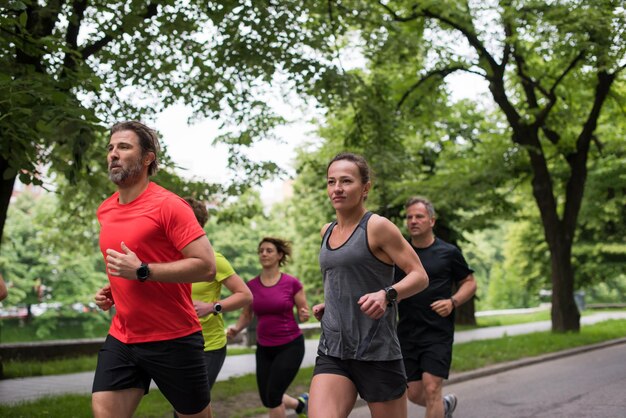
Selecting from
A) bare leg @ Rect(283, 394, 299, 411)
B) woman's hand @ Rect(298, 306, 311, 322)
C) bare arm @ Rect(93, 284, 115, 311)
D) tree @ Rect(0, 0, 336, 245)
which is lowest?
bare leg @ Rect(283, 394, 299, 411)

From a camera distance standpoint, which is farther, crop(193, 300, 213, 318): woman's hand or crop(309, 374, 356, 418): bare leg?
crop(193, 300, 213, 318): woman's hand

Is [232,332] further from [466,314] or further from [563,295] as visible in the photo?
[466,314]

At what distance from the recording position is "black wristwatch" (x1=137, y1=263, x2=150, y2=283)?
12.5 ft

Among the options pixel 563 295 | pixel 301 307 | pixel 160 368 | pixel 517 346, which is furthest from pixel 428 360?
pixel 563 295

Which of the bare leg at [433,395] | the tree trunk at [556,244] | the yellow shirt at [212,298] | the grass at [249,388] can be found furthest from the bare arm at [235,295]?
the tree trunk at [556,244]

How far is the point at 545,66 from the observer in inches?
804

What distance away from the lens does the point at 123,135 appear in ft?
13.5

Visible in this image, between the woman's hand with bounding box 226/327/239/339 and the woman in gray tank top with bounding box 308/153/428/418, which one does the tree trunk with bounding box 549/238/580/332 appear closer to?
the woman's hand with bounding box 226/327/239/339

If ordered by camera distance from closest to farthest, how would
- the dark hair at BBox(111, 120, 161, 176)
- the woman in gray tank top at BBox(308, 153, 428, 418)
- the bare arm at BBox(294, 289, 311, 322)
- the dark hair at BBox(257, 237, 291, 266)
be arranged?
the dark hair at BBox(111, 120, 161, 176), the woman in gray tank top at BBox(308, 153, 428, 418), the bare arm at BBox(294, 289, 311, 322), the dark hair at BBox(257, 237, 291, 266)

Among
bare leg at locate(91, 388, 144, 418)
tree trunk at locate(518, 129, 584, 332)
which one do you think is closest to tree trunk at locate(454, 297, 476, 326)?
tree trunk at locate(518, 129, 584, 332)

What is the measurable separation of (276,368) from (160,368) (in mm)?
3288

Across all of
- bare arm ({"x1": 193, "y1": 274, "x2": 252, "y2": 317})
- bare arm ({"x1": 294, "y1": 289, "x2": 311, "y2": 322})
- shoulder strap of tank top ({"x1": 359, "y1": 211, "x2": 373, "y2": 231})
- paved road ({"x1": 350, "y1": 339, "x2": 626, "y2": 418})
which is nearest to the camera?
shoulder strap of tank top ({"x1": 359, "y1": 211, "x2": 373, "y2": 231})

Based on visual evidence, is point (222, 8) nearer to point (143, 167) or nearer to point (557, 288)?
point (143, 167)

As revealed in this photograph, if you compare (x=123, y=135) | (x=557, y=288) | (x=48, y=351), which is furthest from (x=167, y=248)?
(x=557, y=288)
